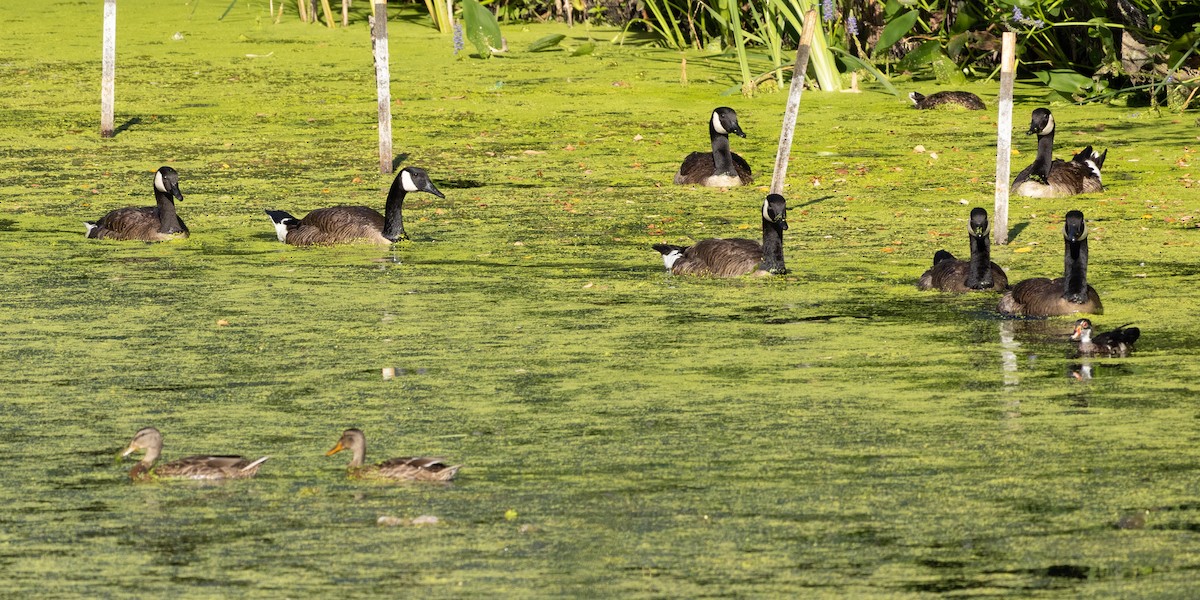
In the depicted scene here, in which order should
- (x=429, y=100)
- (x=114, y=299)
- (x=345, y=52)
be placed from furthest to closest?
1. (x=345, y=52)
2. (x=429, y=100)
3. (x=114, y=299)

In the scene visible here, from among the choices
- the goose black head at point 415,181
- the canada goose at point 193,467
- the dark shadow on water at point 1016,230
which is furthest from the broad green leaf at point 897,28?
the canada goose at point 193,467

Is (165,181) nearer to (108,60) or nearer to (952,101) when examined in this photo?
(108,60)

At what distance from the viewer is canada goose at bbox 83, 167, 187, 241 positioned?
488 inches

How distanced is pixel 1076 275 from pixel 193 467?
494 centimetres

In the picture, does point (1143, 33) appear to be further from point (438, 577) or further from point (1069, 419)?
point (438, 577)

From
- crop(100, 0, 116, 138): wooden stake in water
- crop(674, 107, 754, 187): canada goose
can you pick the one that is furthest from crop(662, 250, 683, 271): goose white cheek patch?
crop(100, 0, 116, 138): wooden stake in water

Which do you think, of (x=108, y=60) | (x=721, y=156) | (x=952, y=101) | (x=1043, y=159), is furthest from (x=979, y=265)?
(x=108, y=60)

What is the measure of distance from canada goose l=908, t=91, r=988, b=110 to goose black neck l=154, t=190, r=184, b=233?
7.71 m

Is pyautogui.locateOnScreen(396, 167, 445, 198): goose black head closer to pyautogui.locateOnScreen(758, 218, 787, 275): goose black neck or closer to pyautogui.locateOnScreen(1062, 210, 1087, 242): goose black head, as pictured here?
pyautogui.locateOnScreen(758, 218, 787, 275): goose black neck

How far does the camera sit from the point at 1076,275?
381 inches

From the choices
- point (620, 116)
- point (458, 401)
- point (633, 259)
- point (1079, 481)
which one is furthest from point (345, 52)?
point (1079, 481)

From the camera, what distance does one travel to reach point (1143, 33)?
56.7 feet

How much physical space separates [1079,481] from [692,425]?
1.64 m

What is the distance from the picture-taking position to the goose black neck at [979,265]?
10250 millimetres
